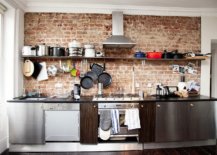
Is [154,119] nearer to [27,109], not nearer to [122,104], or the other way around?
[122,104]

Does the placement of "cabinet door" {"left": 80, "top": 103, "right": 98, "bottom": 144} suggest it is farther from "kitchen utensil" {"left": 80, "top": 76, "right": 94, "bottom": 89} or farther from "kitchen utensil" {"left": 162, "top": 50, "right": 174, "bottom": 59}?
"kitchen utensil" {"left": 162, "top": 50, "right": 174, "bottom": 59}

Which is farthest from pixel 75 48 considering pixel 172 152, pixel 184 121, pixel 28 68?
pixel 172 152

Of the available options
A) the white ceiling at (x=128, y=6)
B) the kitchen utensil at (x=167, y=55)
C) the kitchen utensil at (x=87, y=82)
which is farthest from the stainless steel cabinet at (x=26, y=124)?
the kitchen utensil at (x=167, y=55)

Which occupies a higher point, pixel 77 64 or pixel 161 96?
pixel 77 64

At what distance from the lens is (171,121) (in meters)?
3.37

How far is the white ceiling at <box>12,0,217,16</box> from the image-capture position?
3665 mm

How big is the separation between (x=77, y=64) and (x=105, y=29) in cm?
94

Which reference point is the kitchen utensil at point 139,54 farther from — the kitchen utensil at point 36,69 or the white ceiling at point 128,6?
the kitchen utensil at point 36,69

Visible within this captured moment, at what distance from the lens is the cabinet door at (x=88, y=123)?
10.6 feet

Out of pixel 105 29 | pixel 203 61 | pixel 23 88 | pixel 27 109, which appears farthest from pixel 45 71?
pixel 203 61

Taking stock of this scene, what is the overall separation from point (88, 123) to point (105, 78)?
1.04 meters

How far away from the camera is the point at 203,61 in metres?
4.05

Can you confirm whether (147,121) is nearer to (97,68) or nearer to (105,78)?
(105,78)

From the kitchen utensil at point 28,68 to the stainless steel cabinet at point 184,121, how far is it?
2510mm
